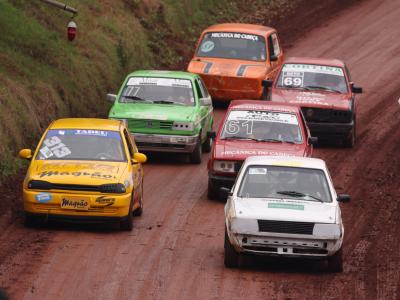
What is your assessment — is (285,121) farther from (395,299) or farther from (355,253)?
(395,299)

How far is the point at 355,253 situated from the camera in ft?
55.7

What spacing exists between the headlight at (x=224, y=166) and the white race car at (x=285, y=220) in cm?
402

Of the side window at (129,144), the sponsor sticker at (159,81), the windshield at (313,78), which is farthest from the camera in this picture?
the windshield at (313,78)

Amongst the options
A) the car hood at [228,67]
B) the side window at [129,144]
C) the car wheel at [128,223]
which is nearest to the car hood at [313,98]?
the car hood at [228,67]

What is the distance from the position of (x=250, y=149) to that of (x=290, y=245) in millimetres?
5586

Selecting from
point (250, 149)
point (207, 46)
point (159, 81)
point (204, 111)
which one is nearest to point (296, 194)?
point (250, 149)

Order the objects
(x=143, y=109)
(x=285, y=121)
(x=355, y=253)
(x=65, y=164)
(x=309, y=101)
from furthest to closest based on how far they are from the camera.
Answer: (x=309, y=101) → (x=143, y=109) → (x=285, y=121) → (x=65, y=164) → (x=355, y=253)

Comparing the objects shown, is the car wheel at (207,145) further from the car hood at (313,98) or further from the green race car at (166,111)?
the car hood at (313,98)

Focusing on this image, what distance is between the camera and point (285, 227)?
1530 cm

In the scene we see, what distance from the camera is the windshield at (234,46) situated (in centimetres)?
3052

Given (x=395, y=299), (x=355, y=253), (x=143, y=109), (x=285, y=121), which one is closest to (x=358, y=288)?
(x=395, y=299)

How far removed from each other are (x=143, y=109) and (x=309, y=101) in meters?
4.11

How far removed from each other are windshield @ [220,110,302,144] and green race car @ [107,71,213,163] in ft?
4.54

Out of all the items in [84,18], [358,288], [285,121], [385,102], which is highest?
[358,288]
